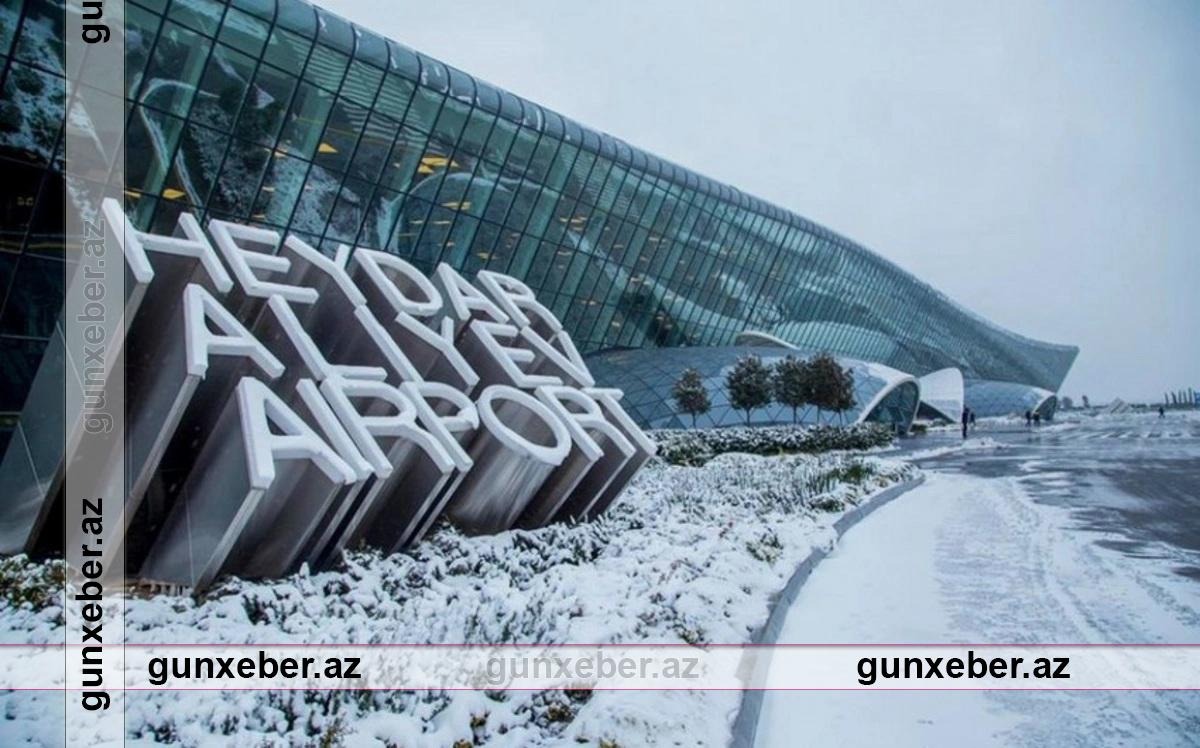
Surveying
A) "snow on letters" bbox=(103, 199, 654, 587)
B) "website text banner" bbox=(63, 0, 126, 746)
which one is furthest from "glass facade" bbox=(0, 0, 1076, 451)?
"snow on letters" bbox=(103, 199, 654, 587)

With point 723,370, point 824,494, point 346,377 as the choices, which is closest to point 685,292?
point 723,370

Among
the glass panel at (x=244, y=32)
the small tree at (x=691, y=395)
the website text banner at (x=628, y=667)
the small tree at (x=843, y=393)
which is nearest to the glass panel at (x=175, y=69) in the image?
the glass panel at (x=244, y=32)

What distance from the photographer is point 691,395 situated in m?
28.4

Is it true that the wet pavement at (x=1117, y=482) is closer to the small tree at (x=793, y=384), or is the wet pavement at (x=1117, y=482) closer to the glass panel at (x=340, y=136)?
the small tree at (x=793, y=384)

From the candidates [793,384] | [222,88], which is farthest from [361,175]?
[793,384]

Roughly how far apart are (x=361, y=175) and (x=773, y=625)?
1854 cm

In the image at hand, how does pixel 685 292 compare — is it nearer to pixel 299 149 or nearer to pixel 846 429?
pixel 846 429

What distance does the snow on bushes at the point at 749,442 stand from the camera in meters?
22.8

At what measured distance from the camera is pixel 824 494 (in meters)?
13.0

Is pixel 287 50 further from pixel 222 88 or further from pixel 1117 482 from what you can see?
pixel 1117 482

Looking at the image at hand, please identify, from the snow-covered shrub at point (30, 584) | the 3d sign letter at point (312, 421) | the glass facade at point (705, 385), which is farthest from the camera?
the glass facade at point (705, 385)

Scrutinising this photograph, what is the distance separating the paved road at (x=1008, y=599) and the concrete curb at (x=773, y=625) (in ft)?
0.32

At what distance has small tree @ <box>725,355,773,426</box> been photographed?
2853 cm

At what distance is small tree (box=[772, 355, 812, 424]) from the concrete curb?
1690 cm
